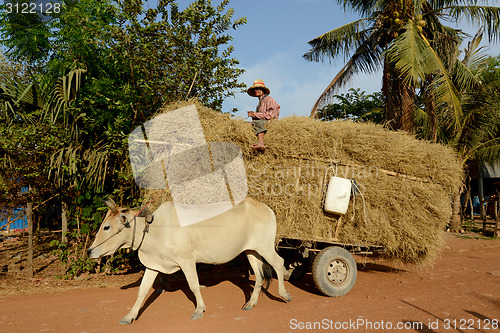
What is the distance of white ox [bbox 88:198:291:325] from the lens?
430 centimetres

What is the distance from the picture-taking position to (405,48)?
900 cm

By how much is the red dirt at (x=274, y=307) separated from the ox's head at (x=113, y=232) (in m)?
0.89

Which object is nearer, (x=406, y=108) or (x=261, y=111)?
(x=261, y=111)

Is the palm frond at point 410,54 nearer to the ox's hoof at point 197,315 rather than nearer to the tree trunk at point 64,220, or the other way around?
the ox's hoof at point 197,315

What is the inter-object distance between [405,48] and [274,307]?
24.7ft

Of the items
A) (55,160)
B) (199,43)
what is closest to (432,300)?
(199,43)

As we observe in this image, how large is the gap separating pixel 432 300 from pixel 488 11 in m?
9.60

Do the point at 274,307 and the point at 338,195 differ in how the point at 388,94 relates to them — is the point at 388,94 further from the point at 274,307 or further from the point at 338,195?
the point at 274,307

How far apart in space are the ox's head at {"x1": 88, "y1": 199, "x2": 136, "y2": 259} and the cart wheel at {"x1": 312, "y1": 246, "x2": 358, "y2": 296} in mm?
2690

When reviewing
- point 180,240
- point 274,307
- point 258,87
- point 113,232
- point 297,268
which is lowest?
point 274,307

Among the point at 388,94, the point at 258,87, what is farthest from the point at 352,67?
the point at 258,87

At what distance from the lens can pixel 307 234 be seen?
205 inches

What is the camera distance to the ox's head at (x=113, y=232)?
4.19 m

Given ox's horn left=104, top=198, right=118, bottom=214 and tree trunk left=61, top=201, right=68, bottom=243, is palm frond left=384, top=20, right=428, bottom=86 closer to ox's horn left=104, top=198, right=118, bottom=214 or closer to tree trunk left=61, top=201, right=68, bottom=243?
ox's horn left=104, top=198, right=118, bottom=214
